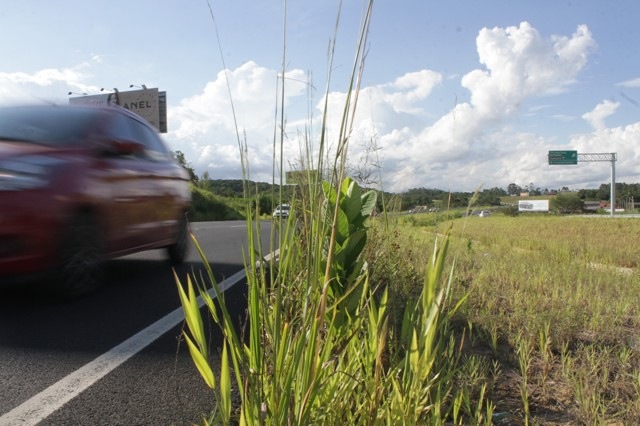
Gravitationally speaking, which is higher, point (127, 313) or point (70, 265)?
point (70, 265)

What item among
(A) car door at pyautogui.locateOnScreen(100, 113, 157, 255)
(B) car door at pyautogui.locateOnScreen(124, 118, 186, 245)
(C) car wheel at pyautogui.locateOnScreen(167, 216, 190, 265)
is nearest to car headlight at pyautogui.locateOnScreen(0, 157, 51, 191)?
(A) car door at pyautogui.locateOnScreen(100, 113, 157, 255)

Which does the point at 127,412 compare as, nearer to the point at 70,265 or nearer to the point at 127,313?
the point at 127,313

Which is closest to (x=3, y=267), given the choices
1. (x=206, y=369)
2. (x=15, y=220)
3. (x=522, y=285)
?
(x=15, y=220)

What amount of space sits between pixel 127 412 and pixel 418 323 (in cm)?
145

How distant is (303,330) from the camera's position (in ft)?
4.56

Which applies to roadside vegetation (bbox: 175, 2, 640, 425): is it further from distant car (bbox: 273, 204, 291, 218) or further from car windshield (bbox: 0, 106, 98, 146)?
car windshield (bbox: 0, 106, 98, 146)

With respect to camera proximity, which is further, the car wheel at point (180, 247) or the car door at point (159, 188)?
the car wheel at point (180, 247)

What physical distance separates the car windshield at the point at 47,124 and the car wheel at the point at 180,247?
1964 millimetres

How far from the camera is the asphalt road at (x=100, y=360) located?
2229 mm

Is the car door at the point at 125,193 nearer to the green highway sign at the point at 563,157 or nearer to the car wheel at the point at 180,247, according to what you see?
the car wheel at the point at 180,247

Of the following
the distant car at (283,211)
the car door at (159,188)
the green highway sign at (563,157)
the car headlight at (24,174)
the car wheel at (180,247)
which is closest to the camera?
the distant car at (283,211)

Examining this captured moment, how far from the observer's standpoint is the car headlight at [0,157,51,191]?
12.4 ft

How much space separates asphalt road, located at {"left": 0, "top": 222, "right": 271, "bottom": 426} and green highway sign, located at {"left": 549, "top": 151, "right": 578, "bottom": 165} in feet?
241

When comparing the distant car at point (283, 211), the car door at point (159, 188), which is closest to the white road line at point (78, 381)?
the distant car at point (283, 211)
